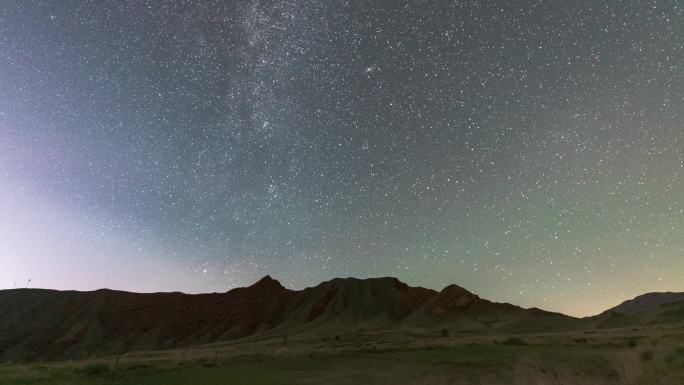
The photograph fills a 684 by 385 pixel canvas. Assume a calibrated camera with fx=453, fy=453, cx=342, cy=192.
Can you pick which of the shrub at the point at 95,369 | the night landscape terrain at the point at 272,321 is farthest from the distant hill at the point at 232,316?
the shrub at the point at 95,369

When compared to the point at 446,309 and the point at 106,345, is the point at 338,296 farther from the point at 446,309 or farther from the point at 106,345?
the point at 106,345

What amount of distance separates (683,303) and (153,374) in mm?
146239

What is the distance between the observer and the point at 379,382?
1961cm

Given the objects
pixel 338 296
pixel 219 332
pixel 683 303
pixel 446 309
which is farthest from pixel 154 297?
pixel 683 303

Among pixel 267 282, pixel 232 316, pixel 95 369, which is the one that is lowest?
pixel 95 369

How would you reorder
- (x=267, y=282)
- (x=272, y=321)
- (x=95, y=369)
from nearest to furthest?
(x=95, y=369) < (x=272, y=321) < (x=267, y=282)

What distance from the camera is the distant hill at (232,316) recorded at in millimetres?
113625

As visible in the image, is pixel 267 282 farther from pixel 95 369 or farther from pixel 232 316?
pixel 95 369

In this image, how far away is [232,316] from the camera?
144m

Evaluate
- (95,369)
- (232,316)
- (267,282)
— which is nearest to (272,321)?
(232,316)

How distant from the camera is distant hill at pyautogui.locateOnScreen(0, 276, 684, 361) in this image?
11362 cm

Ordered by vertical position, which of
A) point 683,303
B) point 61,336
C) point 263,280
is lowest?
point 61,336

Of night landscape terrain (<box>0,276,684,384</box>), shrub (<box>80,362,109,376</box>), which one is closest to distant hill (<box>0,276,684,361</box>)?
night landscape terrain (<box>0,276,684,384</box>)

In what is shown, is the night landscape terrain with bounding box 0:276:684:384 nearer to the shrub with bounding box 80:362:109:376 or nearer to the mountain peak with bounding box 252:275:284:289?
the mountain peak with bounding box 252:275:284:289
